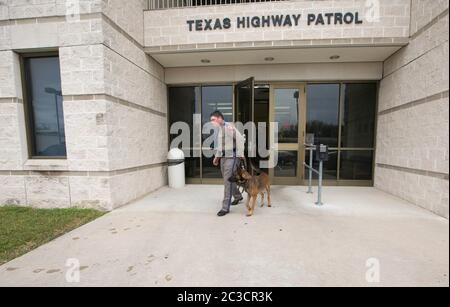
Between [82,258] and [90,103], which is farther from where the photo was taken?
[90,103]

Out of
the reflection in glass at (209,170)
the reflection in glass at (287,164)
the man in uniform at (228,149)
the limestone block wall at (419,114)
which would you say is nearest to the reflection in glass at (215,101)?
Result: the reflection in glass at (209,170)

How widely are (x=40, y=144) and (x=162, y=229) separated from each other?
125 inches

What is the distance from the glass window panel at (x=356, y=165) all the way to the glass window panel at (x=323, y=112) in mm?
493

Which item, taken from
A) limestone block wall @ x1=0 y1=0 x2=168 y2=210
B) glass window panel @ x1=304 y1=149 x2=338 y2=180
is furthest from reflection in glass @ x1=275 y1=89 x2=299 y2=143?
limestone block wall @ x1=0 y1=0 x2=168 y2=210

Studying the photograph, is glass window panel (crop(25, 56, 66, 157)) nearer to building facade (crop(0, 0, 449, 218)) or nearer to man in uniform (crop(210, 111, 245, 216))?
building facade (crop(0, 0, 449, 218))

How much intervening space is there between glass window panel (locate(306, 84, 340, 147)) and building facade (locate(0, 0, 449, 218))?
0.03 metres

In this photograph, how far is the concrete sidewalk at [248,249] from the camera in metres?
2.06

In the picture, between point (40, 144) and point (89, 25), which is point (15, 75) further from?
point (89, 25)

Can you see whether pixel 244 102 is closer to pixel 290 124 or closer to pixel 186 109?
pixel 290 124

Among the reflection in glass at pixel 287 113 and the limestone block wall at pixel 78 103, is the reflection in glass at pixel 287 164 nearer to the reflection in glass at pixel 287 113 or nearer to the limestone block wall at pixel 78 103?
the reflection in glass at pixel 287 113

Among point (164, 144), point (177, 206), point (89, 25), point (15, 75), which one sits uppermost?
point (89, 25)

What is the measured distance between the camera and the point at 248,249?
2578mm

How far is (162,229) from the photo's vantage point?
3.16 meters

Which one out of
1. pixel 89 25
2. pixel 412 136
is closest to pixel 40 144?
pixel 89 25
